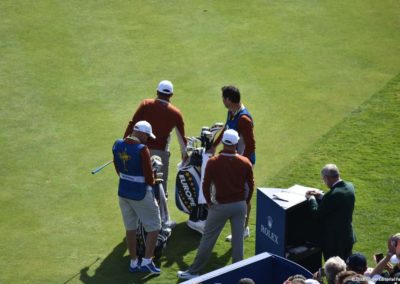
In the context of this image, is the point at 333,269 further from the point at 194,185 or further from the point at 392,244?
the point at 194,185

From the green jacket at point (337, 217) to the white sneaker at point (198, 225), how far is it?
2161mm

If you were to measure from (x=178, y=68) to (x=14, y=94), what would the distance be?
3.23 m

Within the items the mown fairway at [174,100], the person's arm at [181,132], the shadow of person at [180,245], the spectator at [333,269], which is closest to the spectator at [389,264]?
the spectator at [333,269]

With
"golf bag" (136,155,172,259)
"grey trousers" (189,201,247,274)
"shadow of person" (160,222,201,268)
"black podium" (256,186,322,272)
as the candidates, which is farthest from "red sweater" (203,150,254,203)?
"shadow of person" (160,222,201,268)

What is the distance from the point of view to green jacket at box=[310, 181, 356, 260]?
10.2 meters

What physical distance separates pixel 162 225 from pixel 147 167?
1323 millimetres

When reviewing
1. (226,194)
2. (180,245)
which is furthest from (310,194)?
(180,245)

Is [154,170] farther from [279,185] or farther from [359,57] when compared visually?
[359,57]

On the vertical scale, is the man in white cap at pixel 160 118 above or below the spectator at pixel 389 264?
above

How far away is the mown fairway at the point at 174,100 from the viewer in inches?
478

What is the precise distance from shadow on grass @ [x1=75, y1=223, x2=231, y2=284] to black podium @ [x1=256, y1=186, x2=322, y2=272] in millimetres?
1098

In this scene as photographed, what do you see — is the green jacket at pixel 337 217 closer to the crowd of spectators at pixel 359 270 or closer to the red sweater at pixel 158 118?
the crowd of spectators at pixel 359 270

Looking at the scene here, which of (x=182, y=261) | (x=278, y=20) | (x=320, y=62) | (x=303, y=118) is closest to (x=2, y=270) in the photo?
(x=182, y=261)

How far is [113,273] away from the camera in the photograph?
37.1ft
